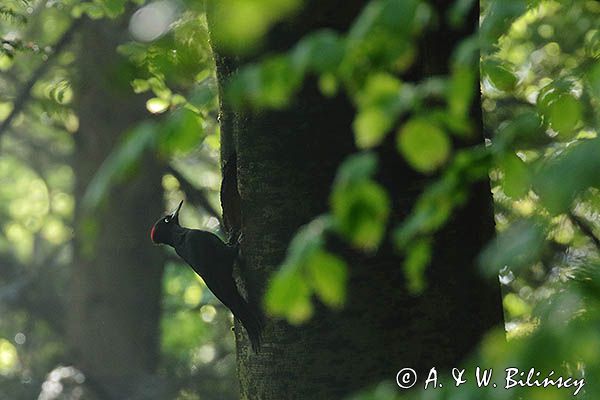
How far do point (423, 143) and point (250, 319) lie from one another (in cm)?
205

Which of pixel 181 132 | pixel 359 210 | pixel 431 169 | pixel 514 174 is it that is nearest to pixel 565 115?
pixel 514 174

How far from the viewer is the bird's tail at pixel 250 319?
10.2 feet

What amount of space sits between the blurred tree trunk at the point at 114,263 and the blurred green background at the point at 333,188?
2cm

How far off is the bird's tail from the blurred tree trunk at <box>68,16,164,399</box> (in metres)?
5.72

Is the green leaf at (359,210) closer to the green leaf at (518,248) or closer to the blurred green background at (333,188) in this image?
the blurred green background at (333,188)

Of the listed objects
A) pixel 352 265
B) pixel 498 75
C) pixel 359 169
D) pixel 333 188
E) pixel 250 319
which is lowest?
pixel 250 319

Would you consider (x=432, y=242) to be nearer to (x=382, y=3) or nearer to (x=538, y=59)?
(x=382, y=3)

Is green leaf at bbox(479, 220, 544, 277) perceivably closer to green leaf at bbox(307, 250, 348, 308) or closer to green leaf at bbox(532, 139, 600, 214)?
green leaf at bbox(532, 139, 600, 214)

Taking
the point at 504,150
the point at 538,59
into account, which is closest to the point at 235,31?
the point at 504,150

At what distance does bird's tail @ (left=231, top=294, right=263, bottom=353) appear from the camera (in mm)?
3117

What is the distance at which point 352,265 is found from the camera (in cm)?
288

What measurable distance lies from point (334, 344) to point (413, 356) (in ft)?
0.78

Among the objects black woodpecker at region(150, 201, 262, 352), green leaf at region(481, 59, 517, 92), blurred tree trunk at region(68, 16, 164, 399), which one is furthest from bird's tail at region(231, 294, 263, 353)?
blurred tree trunk at region(68, 16, 164, 399)

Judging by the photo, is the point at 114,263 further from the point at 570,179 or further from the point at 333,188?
the point at 570,179
